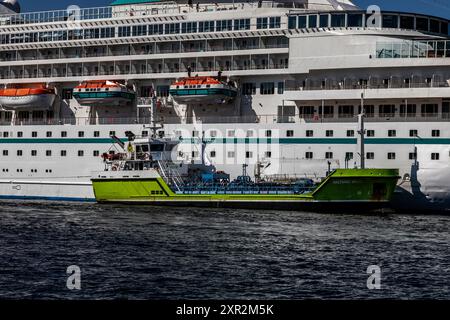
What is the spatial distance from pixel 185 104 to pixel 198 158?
420cm

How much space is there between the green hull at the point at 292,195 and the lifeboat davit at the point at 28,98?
8.74 m

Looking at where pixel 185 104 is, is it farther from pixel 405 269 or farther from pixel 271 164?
pixel 405 269

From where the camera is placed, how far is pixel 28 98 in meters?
44.8

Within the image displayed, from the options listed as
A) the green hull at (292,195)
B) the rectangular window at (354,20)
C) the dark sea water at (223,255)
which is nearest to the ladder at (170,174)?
the green hull at (292,195)

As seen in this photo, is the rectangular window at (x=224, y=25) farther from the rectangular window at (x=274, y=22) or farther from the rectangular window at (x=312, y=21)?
the rectangular window at (x=312, y=21)

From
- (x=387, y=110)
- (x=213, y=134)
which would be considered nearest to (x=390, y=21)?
(x=387, y=110)

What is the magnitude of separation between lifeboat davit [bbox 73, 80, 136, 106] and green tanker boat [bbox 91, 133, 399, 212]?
4023 mm

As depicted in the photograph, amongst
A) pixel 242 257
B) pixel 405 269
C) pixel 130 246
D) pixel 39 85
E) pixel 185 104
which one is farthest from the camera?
pixel 39 85

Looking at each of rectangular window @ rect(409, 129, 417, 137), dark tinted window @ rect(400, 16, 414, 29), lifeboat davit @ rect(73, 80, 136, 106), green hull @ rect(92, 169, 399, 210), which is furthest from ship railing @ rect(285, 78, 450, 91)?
lifeboat davit @ rect(73, 80, 136, 106)

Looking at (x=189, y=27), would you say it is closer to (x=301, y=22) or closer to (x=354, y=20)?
(x=301, y=22)

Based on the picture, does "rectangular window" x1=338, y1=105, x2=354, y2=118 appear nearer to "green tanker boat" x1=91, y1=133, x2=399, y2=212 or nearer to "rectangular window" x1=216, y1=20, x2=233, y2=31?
"green tanker boat" x1=91, y1=133, x2=399, y2=212

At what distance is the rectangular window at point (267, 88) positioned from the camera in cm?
4091

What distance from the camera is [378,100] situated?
3703 centimetres
